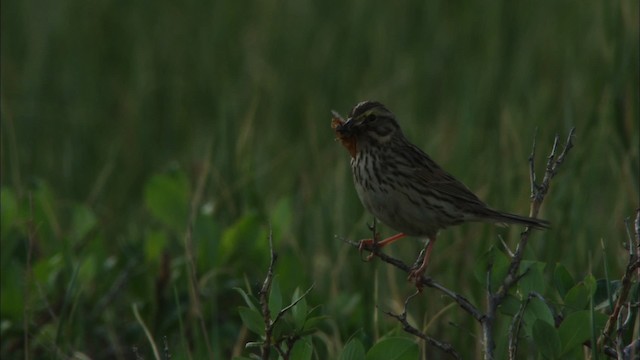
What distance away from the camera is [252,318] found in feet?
11.6

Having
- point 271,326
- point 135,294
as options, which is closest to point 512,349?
point 271,326

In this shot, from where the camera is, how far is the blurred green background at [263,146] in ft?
18.2

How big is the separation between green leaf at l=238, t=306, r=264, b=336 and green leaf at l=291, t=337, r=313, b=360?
0.12 m

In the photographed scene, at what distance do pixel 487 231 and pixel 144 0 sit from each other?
4861 millimetres

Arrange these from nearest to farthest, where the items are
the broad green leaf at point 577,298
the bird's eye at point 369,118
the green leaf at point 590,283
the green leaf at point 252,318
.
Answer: the green leaf at point 252,318
the green leaf at point 590,283
the broad green leaf at point 577,298
the bird's eye at point 369,118

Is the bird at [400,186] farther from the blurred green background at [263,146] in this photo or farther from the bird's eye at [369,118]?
the blurred green background at [263,146]

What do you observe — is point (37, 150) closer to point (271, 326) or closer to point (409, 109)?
point (409, 109)

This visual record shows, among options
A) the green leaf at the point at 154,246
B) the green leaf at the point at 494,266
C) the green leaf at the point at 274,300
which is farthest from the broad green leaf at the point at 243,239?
the green leaf at the point at 274,300

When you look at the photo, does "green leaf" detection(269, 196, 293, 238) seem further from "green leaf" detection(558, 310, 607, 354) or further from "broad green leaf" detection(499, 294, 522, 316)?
"green leaf" detection(558, 310, 607, 354)

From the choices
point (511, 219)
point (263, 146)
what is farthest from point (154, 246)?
point (263, 146)

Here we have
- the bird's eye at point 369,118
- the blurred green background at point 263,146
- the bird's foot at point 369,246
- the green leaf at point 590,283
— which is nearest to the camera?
the green leaf at point 590,283

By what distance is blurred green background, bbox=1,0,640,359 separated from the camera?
5555mm

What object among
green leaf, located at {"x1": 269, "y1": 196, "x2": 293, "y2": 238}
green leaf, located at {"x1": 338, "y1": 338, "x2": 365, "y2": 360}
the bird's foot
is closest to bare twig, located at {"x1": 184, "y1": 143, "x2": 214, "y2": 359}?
green leaf, located at {"x1": 269, "y1": 196, "x2": 293, "y2": 238}

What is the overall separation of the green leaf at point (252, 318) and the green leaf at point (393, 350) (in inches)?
13.5
